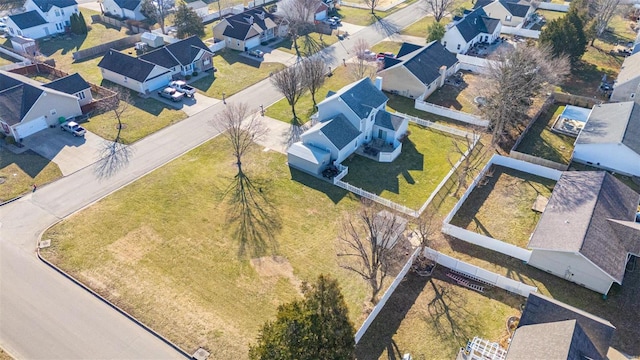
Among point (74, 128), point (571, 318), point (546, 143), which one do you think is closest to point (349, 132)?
point (546, 143)

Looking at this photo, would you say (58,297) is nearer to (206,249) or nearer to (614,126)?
(206,249)

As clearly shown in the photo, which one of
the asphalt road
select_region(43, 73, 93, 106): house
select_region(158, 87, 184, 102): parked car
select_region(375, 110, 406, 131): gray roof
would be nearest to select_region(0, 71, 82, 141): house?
select_region(43, 73, 93, 106): house

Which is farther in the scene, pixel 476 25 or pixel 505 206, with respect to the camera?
pixel 476 25

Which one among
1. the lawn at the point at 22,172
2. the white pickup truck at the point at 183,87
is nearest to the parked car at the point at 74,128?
the lawn at the point at 22,172

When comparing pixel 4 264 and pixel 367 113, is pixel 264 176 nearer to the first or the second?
pixel 367 113

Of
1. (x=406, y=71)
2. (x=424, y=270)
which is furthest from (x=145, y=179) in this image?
(x=406, y=71)

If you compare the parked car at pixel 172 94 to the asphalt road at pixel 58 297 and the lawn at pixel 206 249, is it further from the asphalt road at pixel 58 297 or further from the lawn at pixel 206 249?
the lawn at pixel 206 249
